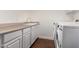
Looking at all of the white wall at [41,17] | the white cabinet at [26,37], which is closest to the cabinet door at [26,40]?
the white cabinet at [26,37]

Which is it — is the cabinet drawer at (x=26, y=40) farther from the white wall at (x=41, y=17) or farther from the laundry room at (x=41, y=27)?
the white wall at (x=41, y=17)

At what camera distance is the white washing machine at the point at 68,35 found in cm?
66

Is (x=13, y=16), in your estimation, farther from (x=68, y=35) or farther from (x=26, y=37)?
(x=68, y=35)

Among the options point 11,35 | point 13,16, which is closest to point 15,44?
point 11,35

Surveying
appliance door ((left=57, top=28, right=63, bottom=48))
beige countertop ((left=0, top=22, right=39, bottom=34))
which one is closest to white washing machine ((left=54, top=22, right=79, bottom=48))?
appliance door ((left=57, top=28, right=63, bottom=48))

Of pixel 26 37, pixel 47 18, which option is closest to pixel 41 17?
pixel 47 18

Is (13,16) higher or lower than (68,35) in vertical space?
higher

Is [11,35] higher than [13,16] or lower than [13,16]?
lower

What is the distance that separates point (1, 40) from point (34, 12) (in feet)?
0.89

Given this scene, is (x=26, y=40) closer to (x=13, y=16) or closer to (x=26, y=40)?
(x=26, y=40)

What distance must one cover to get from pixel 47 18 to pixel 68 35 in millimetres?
180

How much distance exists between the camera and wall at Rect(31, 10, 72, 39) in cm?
67

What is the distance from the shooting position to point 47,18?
0.68 m
